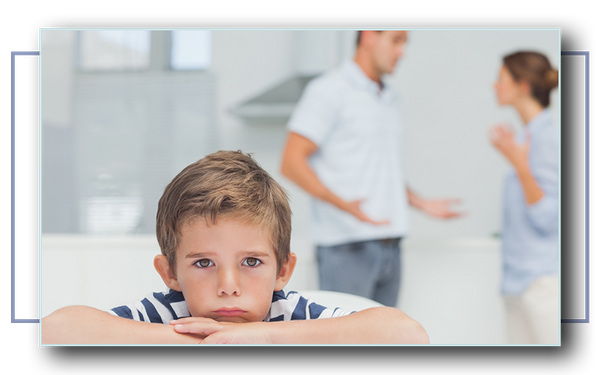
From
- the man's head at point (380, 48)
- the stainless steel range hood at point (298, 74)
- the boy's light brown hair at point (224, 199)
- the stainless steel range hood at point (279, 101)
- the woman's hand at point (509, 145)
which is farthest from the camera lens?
the stainless steel range hood at point (279, 101)

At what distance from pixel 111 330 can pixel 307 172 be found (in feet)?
2.38

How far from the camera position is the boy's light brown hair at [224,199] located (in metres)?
0.64

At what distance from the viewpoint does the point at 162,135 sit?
1.77 m

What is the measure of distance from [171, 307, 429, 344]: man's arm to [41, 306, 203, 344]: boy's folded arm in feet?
0.06

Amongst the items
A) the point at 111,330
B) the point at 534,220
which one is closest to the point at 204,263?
the point at 111,330

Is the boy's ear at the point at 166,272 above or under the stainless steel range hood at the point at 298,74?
under

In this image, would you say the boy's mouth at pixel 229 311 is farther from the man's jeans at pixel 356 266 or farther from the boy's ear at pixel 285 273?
the man's jeans at pixel 356 266

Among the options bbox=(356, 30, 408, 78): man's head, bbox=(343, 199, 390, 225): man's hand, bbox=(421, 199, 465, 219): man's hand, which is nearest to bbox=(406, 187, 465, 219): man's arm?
bbox=(421, 199, 465, 219): man's hand

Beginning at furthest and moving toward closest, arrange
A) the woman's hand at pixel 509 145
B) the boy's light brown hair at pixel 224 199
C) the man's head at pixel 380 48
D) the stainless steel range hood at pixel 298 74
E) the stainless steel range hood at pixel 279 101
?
the stainless steel range hood at pixel 279 101 → the stainless steel range hood at pixel 298 74 → the woman's hand at pixel 509 145 → the man's head at pixel 380 48 → the boy's light brown hair at pixel 224 199

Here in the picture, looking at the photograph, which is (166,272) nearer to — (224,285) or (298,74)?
(224,285)

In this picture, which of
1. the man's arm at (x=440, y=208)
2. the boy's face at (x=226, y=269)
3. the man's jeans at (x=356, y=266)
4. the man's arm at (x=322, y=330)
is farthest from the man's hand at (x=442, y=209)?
the boy's face at (x=226, y=269)

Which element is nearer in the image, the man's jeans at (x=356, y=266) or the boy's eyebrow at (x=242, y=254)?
the boy's eyebrow at (x=242, y=254)

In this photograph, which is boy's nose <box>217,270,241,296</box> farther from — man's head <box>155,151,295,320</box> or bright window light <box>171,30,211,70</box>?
bright window light <box>171,30,211,70</box>
